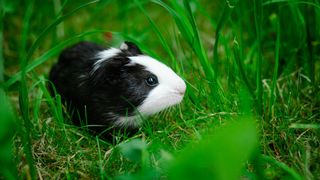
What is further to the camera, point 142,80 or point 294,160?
point 142,80

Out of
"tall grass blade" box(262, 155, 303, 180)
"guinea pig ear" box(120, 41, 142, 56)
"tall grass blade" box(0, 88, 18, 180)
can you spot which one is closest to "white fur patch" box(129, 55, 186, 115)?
"guinea pig ear" box(120, 41, 142, 56)

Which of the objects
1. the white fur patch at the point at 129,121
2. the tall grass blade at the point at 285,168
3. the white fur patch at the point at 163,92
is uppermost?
the white fur patch at the point at 163,92

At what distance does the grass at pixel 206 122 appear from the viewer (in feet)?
6.20

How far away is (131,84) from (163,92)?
27 cm

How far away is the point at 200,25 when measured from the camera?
5402 mm

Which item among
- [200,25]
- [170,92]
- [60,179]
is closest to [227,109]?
[170,92]

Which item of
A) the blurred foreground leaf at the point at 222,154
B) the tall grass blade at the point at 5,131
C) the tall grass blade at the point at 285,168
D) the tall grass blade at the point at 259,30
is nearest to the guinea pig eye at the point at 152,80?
the tall grass blade at the point at 259,30

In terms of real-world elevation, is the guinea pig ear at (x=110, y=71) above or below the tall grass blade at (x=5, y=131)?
below

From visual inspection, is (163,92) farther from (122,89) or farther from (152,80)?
(122,89)

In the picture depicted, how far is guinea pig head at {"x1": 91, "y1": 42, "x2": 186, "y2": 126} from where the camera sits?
3.18 m

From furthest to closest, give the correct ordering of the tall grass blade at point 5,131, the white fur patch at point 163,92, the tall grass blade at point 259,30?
the white fur patch at point 163,92 → the tall grass blade at point 259,30 → the tall grass blade at point 5,131

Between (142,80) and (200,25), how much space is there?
90.9 inches

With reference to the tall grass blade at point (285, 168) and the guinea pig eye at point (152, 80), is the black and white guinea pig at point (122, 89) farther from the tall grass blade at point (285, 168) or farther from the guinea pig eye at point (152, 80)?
the tall grass blade at point (285, 168)

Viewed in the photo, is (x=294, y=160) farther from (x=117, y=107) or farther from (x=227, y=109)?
(x=117, y=107)
